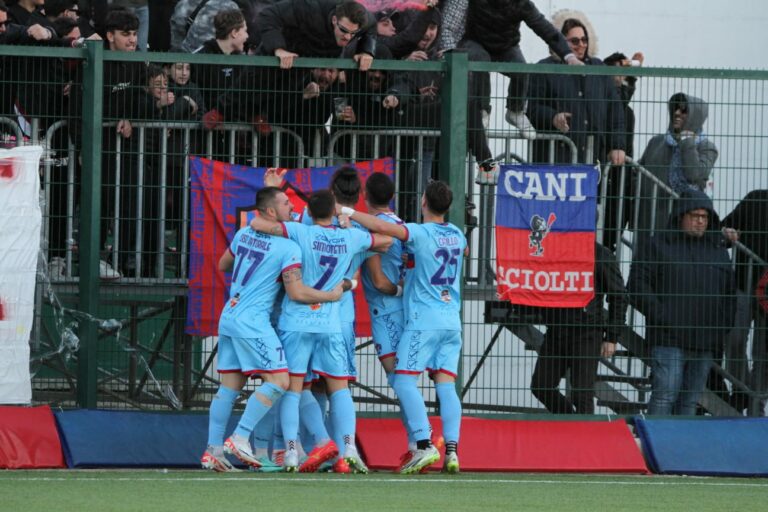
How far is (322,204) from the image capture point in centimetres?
1018

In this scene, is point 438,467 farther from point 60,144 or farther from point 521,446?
point 60,144

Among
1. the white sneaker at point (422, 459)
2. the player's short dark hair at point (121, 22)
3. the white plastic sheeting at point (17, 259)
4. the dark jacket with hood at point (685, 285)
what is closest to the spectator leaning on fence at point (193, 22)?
the player's short dark hair at point (121, 22)

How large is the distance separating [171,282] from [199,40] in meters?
2.63

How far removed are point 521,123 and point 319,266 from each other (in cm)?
208

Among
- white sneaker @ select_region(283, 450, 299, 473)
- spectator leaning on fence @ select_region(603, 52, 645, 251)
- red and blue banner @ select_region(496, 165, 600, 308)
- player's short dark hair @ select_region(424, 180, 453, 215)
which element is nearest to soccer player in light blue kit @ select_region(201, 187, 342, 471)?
white sneaker @ select_region(283, 450, 299, 473)

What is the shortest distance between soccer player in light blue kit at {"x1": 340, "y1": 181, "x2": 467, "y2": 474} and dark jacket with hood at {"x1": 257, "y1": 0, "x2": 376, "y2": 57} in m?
1.63

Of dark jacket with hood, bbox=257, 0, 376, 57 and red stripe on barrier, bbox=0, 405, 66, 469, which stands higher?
dark jacket with hood, bbox=257, 0, 376, 57

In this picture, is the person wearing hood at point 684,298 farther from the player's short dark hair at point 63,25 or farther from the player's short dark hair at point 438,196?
the player's short dark hair at point 63,25

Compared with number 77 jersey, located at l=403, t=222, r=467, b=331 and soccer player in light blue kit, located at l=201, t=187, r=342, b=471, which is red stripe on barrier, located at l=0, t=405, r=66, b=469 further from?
number 77 jersey, located at l=403, t=222, r=467, b=331

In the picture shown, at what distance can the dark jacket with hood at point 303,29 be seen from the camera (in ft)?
37.4

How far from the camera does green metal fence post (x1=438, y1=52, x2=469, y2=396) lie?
36.5ft

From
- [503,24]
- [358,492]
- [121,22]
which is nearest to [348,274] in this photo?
[358,492]

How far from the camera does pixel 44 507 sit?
7.75 meters

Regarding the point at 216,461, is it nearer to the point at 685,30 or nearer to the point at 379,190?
the point at 379,190
